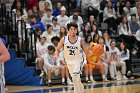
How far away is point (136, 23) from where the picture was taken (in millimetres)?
16484

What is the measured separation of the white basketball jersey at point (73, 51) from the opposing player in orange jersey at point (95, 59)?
438 cm

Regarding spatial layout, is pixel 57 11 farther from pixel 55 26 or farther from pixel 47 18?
pixel 55 26

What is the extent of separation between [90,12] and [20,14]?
3.76 m

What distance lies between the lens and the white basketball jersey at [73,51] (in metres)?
8.72

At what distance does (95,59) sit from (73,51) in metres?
4.79

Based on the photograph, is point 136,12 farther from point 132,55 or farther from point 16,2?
point 16,2

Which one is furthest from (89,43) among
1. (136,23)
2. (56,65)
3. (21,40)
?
(136,23)

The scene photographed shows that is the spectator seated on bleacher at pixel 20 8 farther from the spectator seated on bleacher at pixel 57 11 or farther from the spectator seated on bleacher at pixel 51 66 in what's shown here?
the spectator seated on bleacher at pixel 51 66

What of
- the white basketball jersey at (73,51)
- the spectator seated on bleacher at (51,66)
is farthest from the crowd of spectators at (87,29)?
the white basketball jersey at (73,51)

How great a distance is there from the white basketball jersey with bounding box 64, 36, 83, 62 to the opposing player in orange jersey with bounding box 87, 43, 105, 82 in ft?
14.4

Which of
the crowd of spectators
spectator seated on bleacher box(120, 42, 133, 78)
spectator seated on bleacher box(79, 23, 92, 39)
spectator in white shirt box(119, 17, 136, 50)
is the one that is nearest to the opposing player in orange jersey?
the crowd of spectators

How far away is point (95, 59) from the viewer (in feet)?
44.1

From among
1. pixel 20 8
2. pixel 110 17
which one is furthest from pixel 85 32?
pixel 20 8

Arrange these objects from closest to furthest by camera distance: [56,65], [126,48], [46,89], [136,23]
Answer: [46,89] < [56,65] < [126,48] < [136,23]
